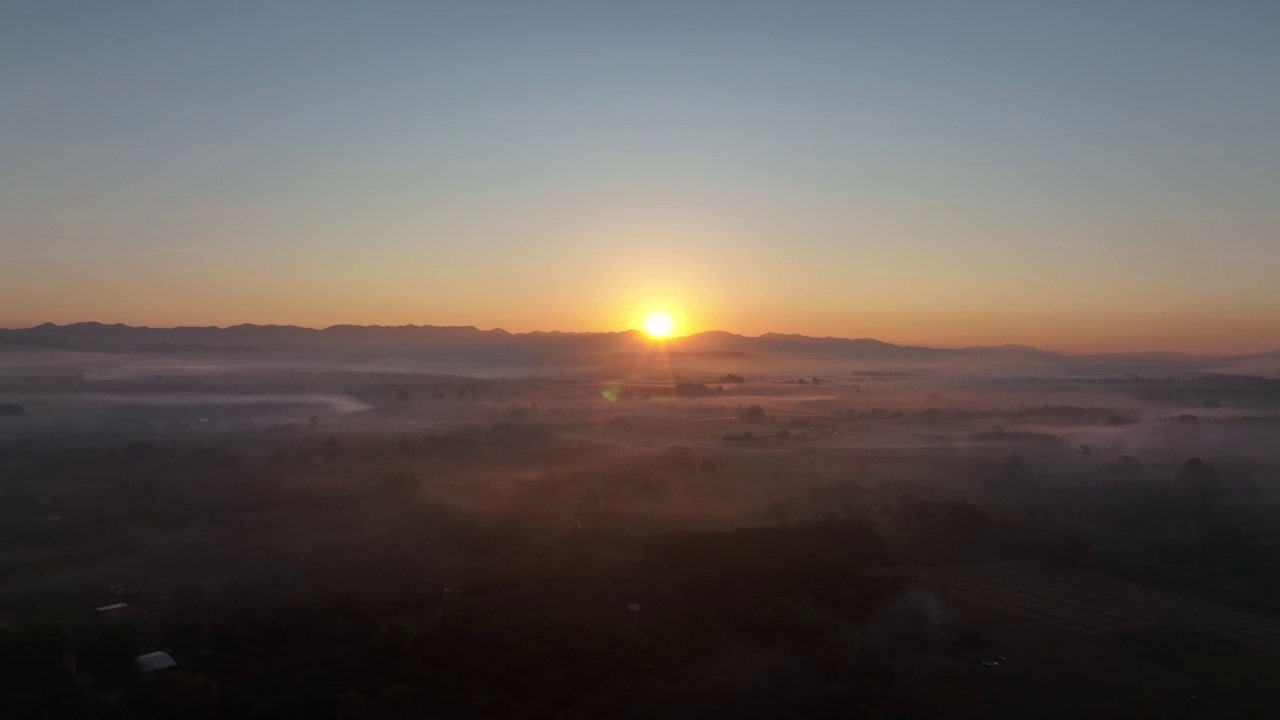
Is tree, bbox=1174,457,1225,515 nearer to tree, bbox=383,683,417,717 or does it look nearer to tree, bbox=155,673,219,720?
tree, bbox=383,683,417,717

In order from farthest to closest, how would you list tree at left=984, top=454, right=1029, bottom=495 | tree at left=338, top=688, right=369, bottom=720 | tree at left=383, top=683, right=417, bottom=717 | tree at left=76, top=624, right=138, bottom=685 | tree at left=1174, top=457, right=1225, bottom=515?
tree at left=984, top=454, right=1029, bottom=495
tree at left=1174, top=457, right=1225, bottom=515
tree at left=76, top=624, right=138, bottom=685
tree at left=383, top=683, right=417, bottom=717
tree at left=338, top=688, right=369, bottom=720

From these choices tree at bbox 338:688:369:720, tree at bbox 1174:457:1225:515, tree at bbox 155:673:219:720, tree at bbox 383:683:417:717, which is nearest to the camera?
tree at bbox 155:673:219:720

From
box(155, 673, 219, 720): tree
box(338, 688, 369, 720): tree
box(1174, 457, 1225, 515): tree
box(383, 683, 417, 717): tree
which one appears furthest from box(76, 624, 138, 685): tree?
box(1174, 457, 1225, 515): tree

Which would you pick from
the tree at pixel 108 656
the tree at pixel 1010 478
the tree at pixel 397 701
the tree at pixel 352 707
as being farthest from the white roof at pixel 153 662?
the tree at pixel 1010 478

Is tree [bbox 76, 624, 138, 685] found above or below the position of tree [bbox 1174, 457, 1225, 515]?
below

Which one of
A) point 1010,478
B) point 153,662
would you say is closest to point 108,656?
point 153,662

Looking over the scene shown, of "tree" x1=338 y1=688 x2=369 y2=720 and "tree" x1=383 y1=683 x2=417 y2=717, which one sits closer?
"tree" x1=338 y1=688 x2=369 y2=720

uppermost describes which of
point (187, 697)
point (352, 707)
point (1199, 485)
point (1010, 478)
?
point (1199, 485)

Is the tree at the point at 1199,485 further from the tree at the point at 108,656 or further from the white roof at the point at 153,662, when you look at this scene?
the tree at the point at 108,656

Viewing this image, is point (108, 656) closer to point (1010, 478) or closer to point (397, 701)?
point (397, 701)

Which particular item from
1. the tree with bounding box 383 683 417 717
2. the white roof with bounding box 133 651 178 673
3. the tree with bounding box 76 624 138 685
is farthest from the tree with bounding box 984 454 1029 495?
the tree with bounding box 76 624 138 685
